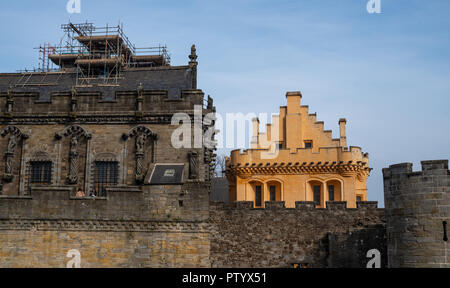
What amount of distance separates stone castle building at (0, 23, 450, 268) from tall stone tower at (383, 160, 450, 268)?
40 millimetres

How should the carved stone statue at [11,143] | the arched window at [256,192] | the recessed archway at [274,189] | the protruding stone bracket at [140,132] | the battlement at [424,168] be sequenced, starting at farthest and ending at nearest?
1. the arched window at [256,192]
2. the recessed archway at [274,189]
3. the carved stone statue at [11,143]
4. the protruding stone bracket at [140,132]
5. the battlement at [424,168]

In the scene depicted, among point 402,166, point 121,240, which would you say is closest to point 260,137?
point 121,240

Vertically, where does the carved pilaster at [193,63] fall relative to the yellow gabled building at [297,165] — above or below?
above

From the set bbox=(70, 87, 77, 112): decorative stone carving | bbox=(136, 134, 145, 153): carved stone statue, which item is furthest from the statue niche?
bbox=(136, 134, 145, 153): carved stone statue

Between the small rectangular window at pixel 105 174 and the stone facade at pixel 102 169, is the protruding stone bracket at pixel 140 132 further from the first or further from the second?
the small rectangular window at pixel 105 174

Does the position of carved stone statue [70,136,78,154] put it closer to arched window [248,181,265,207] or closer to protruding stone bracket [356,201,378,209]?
arched window [248,181,265,207]

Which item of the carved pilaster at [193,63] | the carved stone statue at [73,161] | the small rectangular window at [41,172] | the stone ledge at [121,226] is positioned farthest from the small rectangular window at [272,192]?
the small rectangular window at [41,172]

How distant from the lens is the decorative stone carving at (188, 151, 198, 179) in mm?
28219

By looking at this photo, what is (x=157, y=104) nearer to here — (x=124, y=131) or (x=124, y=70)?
(x=124, y=131)

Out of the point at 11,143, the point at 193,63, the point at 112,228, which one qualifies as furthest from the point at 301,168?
the point at 11,143

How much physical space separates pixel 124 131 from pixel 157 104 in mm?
2294

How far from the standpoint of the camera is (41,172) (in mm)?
30000

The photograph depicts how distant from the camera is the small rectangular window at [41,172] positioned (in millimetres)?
29953

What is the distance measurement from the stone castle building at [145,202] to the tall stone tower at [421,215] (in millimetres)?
40
